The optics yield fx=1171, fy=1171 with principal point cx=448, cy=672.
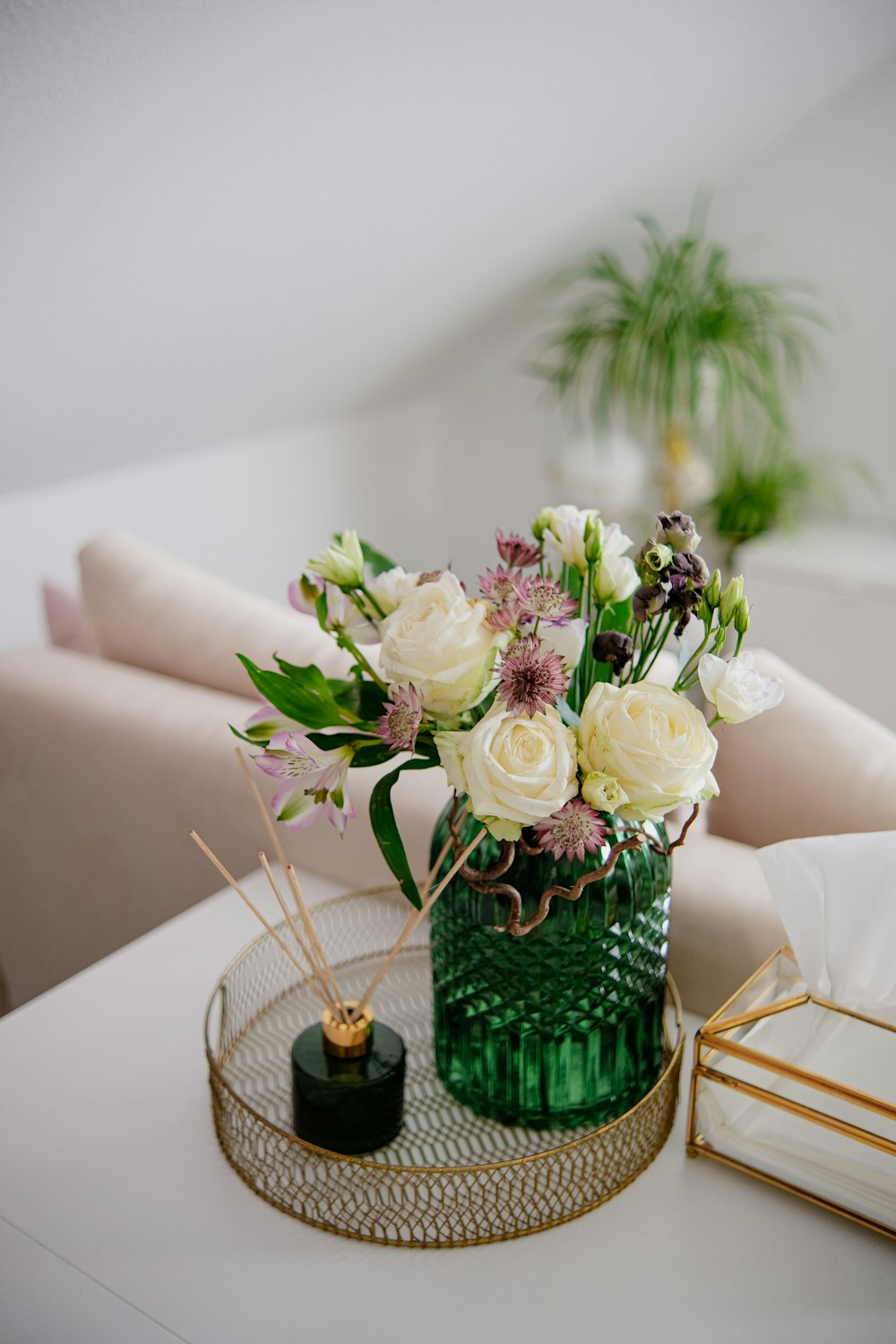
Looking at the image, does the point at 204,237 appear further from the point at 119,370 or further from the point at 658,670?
the point at 658,670

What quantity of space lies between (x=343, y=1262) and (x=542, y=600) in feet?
1.57

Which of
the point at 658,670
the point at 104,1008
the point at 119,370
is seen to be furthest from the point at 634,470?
the point at 104,1008

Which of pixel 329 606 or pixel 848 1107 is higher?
pixel 329 606

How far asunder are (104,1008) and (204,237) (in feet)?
4.27

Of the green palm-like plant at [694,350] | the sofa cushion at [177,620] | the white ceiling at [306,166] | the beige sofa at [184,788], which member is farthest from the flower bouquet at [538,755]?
the green palm-like plant at [694,350]

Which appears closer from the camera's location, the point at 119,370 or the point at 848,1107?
the point at 848,1107

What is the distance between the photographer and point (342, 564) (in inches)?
31.8

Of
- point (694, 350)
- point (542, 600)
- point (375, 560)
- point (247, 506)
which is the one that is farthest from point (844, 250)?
point (542, 600)

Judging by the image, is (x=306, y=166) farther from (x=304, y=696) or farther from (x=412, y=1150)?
(x=412, y=1150)

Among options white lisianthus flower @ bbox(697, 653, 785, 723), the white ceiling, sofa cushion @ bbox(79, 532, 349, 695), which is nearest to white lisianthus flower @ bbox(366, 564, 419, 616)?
white lisianthus flower @ bbox(697, 653, 785, 723)

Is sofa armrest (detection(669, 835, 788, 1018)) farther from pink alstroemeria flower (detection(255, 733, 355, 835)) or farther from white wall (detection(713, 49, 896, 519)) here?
white wall (detection(713, 49, 896, 519))

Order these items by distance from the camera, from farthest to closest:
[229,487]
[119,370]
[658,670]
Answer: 1. [229,487]
2. [119,370]
3. [658,670]

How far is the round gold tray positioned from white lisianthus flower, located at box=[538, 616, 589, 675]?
34cm

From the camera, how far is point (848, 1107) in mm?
830
